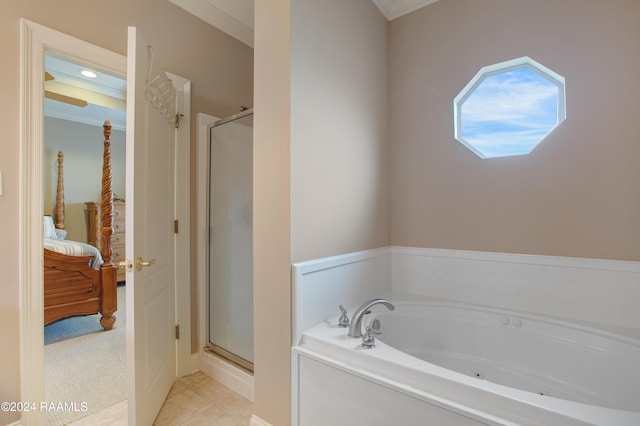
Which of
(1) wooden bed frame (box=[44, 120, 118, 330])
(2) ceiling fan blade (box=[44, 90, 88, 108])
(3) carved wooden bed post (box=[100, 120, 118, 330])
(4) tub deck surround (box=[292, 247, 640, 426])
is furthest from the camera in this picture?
(2) ceiling fan blade (box=[44, 90, 88, 108])

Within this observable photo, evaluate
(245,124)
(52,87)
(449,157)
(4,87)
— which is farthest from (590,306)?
(52,87)

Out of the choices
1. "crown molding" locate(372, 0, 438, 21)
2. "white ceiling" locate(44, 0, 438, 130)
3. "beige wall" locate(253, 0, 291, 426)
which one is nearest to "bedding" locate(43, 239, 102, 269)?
"white ceiling" locate(44, 0, 438, 130)

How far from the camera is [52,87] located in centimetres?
341

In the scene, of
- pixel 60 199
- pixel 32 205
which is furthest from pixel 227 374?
pixel 60 199

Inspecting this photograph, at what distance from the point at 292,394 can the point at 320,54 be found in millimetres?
1712

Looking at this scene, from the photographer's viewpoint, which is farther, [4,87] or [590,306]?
[590,306]

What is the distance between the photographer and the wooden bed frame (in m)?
2.64

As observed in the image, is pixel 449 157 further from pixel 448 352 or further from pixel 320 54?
pixel 448 352

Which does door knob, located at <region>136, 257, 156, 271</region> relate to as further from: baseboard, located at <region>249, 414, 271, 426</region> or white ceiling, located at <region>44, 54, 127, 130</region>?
white ceiling, located at <region>44, 54, 127, 130</region>

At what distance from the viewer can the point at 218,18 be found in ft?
7.66

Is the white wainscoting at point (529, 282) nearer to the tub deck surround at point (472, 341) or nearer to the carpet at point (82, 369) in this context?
the tub deck surround at point (472, 341)

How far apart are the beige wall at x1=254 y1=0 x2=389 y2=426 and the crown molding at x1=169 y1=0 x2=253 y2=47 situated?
3.19 feet

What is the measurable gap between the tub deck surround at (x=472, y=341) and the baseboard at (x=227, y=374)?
63cm

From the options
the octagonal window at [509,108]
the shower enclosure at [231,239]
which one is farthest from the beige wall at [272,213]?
the octagonal window at [509,108]
